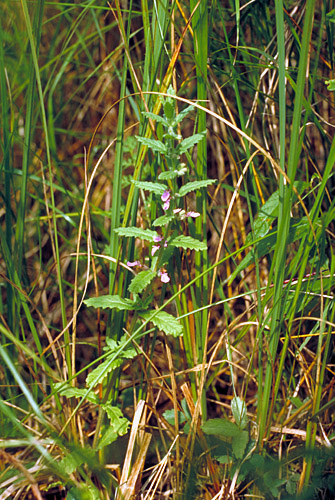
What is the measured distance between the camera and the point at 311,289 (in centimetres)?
94

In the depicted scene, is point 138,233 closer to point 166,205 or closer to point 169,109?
point 166,205

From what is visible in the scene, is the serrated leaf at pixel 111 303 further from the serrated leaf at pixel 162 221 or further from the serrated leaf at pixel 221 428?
the serrated leaf at pixel 221 428

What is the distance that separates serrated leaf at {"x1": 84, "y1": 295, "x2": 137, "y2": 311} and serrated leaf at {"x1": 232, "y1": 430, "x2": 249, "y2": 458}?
0.31m

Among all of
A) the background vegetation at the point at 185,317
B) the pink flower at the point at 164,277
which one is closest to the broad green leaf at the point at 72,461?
the background vegetation at the point at 185,317

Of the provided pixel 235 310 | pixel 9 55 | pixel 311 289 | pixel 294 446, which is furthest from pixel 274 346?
pixel 9 55

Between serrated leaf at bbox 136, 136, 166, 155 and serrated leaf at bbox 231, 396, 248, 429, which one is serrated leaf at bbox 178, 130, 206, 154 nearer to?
serrated leaf at bbox 136, 136, 166, 155

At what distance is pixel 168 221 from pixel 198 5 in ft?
1.29

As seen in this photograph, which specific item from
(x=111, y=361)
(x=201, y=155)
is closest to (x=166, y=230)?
(x=201, y=155)

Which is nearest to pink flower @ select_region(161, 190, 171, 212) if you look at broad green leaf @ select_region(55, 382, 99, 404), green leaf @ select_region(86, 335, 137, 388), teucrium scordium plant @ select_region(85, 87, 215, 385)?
teucrium scordium plant @ select_region(85, 87, 215, 385)

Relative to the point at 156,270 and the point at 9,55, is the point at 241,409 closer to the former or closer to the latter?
the point at 156,270

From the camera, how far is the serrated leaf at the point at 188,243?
825 mm

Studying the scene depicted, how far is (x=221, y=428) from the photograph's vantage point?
35.7 inches

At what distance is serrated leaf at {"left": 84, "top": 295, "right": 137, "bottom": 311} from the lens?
0.86 m

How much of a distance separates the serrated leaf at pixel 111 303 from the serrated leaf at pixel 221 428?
0.27 m
